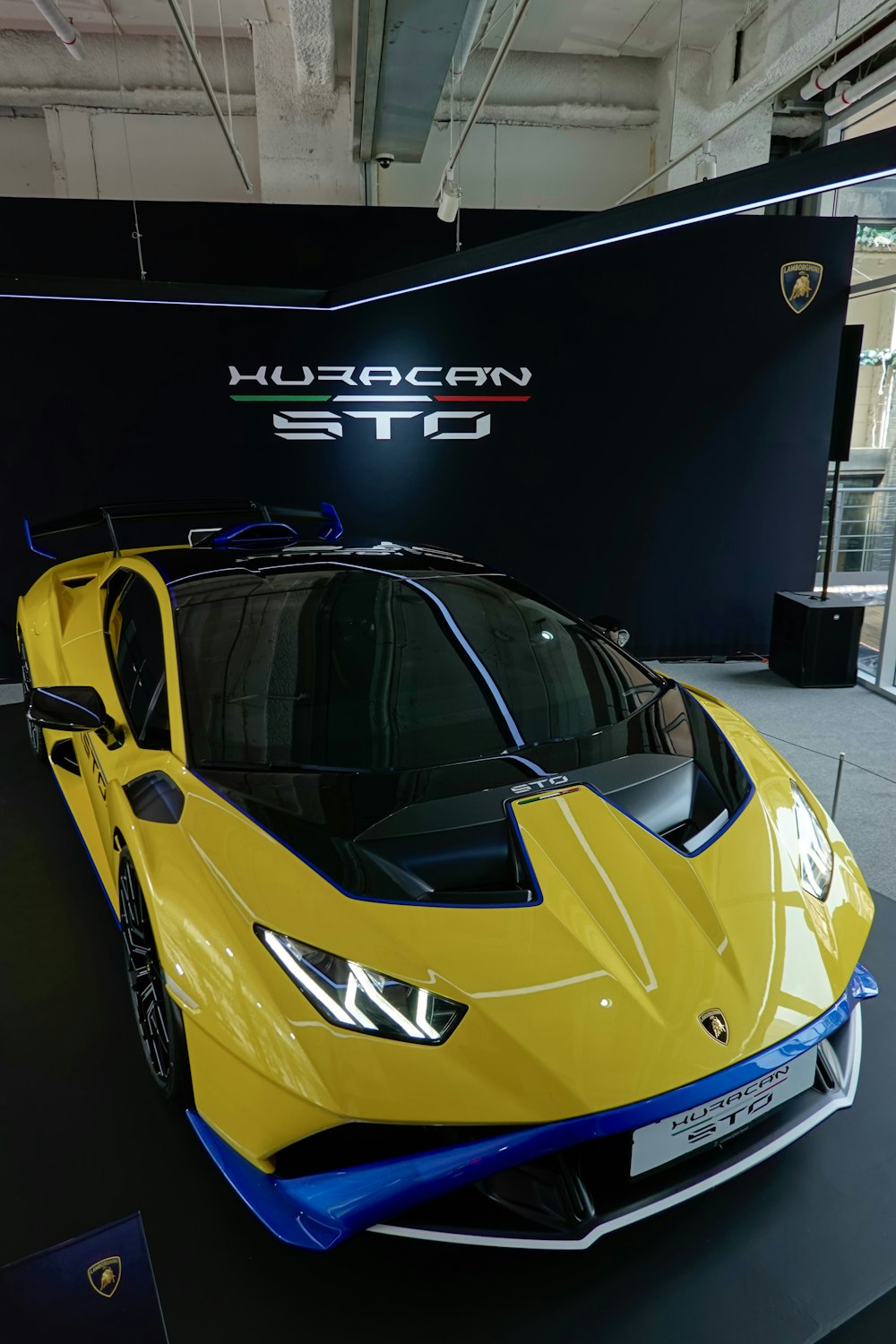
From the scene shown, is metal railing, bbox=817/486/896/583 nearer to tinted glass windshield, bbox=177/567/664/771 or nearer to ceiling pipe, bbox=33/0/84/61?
tinted glass windshield, bbox=177/567/664/771

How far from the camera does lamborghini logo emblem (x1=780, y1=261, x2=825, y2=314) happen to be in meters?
5.55

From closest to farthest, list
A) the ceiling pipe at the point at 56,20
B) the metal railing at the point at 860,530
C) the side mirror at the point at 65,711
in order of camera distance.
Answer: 1. the side mirror at the point at 65,711
2. the ceiling pipe at the point at 56,20
3. the metal railing at the point at 860,530

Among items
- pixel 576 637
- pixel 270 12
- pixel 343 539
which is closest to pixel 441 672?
pixel 576 637

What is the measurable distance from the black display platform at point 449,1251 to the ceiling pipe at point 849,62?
601cm

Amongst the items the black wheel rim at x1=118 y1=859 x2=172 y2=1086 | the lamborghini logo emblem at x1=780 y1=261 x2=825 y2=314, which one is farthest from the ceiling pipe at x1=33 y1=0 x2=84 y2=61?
the lamborghini logo emblem at x1=780 y1=261 x2=825 y2=314

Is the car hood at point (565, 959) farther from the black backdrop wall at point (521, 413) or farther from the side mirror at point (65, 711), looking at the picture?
the black backdrop wall at point (521, 413)

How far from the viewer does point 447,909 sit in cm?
146

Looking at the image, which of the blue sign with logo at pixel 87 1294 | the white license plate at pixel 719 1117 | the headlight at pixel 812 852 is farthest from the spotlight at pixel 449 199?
the blue sign with logo at pixel 87 1294

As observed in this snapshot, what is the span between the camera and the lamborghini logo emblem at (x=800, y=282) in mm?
5547

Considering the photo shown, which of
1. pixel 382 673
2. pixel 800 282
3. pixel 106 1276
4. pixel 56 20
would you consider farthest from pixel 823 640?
pixel 56 20

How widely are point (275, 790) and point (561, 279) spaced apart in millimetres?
4837

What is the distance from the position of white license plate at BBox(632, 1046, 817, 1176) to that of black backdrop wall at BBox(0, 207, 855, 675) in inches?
184

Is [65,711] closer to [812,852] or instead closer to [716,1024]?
[716,1024]

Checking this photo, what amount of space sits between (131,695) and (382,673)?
705mm
